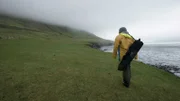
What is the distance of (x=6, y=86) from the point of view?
9.32m

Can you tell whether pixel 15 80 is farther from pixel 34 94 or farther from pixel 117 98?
pixel 117 98

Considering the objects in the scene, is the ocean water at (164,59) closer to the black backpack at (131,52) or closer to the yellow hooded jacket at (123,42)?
the black backpack at (131,52)

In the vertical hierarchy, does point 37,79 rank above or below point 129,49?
below

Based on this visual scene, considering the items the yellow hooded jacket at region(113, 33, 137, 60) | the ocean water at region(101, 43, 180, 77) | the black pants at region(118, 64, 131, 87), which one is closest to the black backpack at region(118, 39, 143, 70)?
the yellow hooded jacket at region(113, 33, 137, 60)

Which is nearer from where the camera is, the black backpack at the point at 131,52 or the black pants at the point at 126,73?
the black backpack at the point at 131,52

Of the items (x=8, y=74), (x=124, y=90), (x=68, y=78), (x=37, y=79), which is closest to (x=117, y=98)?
(x=124, y=90)

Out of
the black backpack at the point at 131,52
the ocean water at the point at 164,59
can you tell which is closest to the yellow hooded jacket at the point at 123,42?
the black backpack at the point at 131,52

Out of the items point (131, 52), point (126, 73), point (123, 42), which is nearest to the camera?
point (131, 52)

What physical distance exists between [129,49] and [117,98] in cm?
315

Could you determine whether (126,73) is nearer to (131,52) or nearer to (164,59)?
(131,52)

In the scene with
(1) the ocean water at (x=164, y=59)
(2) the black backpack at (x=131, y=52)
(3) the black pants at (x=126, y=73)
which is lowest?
(1) the ocean water at (x=164, y=59)

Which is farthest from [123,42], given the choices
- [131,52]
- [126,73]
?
[126,73]

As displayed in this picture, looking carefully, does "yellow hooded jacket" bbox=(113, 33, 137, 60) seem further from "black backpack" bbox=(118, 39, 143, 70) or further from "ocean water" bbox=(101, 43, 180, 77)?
"ocean water" bbox=(101, 43, 180, 77)

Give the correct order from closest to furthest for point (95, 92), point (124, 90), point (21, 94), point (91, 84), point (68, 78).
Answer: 1. point (21, 94)
2. point (95, 92)
3. point (124, 90)
4. point (91, 84)
5. point (68, 78)
